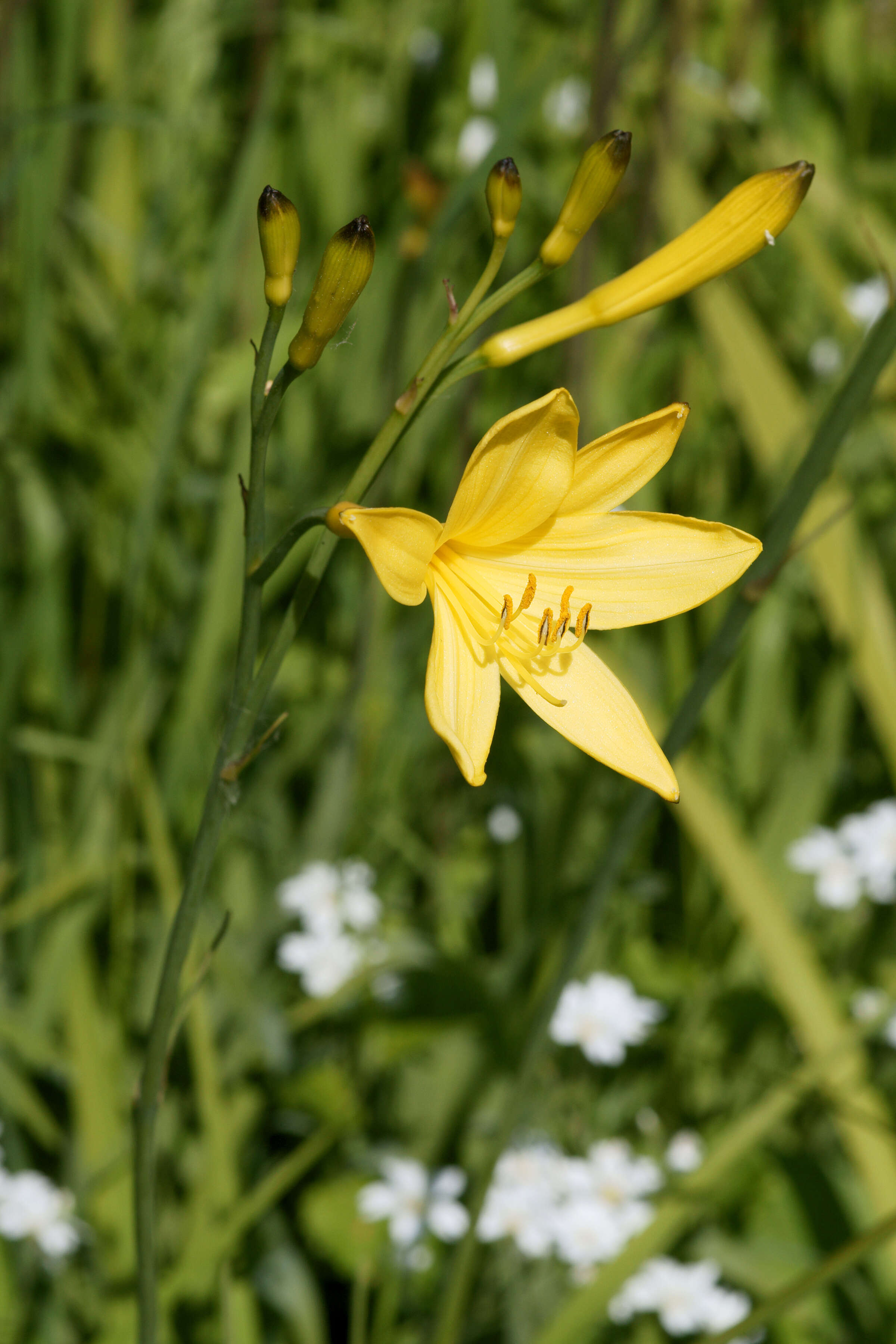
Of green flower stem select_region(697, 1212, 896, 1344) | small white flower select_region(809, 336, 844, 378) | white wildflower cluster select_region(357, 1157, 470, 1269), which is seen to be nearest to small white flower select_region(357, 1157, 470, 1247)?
white wildflower cluster select_region(357, 1157, 470, 1269)

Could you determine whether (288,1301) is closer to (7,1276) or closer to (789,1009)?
(7,1276)

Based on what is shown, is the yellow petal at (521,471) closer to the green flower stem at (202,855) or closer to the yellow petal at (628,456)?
the yellow petal at (628,456)

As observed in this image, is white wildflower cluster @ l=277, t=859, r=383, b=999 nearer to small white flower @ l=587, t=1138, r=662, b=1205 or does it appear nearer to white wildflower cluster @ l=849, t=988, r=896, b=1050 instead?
small white flower @ l=587, t=1138, r=662, b=1205

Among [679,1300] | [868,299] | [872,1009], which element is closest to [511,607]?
[679,1300]

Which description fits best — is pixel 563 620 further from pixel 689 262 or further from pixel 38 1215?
pixel 38 1215

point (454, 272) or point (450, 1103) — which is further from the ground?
point (454, 272)

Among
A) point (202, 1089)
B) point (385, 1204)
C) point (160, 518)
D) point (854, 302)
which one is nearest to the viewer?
point (202, 1089)

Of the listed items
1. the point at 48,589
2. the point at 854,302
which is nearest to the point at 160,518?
the point at 48,589
